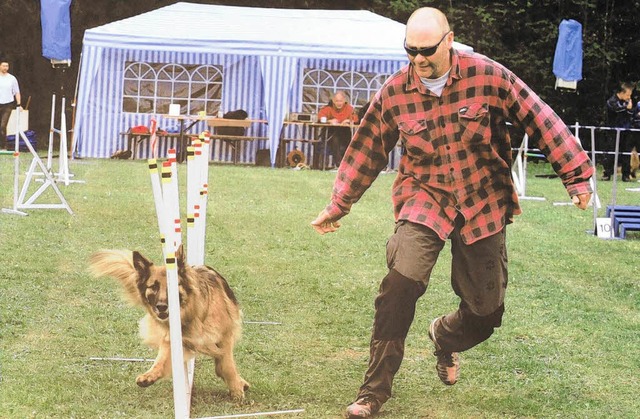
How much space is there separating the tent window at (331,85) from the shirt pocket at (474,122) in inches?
853

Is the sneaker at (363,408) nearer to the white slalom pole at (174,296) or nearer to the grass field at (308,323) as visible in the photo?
the grass field at (308,323)

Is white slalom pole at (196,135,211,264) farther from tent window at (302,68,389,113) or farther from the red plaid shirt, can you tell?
tent window at (302,68,389,113)

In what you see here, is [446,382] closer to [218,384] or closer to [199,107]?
[218,384]

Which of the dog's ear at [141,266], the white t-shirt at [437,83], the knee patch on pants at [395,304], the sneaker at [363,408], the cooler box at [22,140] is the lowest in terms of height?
the cooler box at [22,140]

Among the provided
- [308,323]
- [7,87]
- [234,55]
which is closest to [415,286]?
[308,323]

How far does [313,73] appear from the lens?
27.4m

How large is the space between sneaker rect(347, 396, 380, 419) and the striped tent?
19871mm

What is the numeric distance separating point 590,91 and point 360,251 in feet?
71.0

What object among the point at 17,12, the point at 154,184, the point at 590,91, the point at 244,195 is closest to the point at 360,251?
the point at 244,195

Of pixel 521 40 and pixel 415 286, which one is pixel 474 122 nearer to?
pixel 415 286

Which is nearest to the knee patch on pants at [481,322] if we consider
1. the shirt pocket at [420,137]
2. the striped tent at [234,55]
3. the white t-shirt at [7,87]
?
the shirt pocket at [420,137]

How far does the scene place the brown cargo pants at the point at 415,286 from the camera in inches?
229

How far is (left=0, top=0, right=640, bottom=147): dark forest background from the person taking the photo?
33.1 metres

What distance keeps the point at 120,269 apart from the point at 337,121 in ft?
66.4
